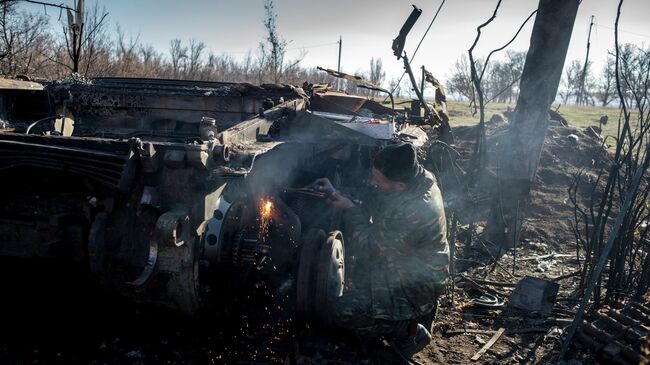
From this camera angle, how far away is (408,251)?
3.68 metres

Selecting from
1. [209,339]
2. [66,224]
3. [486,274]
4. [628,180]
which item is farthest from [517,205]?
[66,224]

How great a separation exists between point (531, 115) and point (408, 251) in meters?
3.53

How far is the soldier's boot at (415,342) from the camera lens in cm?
374

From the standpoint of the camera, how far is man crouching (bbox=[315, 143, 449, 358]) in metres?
3.52

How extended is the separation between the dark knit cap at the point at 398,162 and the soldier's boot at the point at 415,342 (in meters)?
1.22

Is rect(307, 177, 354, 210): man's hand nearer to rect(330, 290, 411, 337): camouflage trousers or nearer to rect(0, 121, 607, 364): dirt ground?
rect(330, 290, 411, 337): camouflage trousers

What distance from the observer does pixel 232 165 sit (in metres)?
3.23

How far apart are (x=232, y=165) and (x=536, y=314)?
319cm

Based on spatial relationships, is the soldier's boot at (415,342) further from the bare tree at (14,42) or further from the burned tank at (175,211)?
the bare tree at (14,42)

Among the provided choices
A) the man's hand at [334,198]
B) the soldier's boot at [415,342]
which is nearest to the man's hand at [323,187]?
the man's hand at [334,198]

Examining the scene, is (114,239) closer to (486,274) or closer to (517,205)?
(486,274)

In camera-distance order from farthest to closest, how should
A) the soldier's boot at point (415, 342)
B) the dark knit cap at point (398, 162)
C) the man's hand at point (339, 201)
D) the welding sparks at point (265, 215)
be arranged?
the man's hand at point (339, 201), the welding sparks at point (265, 215), the soldier's boot at point (415, 342), the dark knit cap at point (398, 162)

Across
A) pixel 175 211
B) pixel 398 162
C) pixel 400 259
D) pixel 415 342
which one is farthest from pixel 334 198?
pixel 175 211

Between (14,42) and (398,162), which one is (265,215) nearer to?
(398,162)
